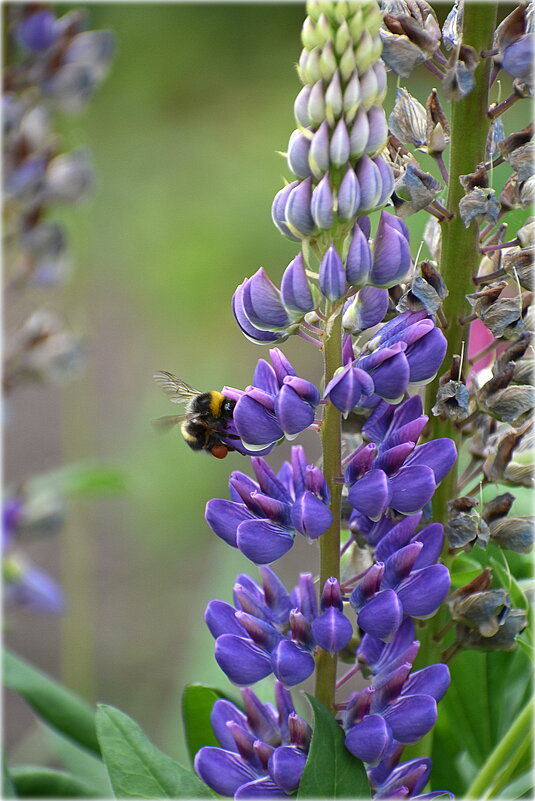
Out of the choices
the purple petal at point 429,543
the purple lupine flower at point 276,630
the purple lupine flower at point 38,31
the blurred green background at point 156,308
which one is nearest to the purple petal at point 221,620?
the purple lupine flower at point 276,630

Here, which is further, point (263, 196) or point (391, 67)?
point (263, 196)

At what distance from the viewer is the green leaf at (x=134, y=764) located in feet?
1.69

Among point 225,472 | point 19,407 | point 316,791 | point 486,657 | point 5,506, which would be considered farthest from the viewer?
point 19,407

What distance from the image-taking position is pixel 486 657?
700 mm

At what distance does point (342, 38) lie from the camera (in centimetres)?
45

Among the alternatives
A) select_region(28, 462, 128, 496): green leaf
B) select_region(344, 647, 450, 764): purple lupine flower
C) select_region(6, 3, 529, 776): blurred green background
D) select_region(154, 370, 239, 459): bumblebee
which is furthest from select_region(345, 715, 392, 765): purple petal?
select_region(6, 3, 529, 776): blurred green background

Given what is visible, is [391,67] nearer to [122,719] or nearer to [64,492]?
[122,719]

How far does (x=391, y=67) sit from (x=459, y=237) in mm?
100

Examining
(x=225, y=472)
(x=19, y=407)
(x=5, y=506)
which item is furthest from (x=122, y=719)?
(x=19, y=407)

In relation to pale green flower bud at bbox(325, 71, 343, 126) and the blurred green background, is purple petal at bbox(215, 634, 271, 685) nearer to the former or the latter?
pale green flower bud at bbox(325, 71, 343, 126)

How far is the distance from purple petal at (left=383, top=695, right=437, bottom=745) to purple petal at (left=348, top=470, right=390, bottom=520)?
100 mm

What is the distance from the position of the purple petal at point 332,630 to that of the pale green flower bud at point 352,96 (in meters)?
0.25

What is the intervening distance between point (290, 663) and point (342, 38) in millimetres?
315

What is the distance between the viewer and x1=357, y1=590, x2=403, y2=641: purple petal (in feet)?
1.58
